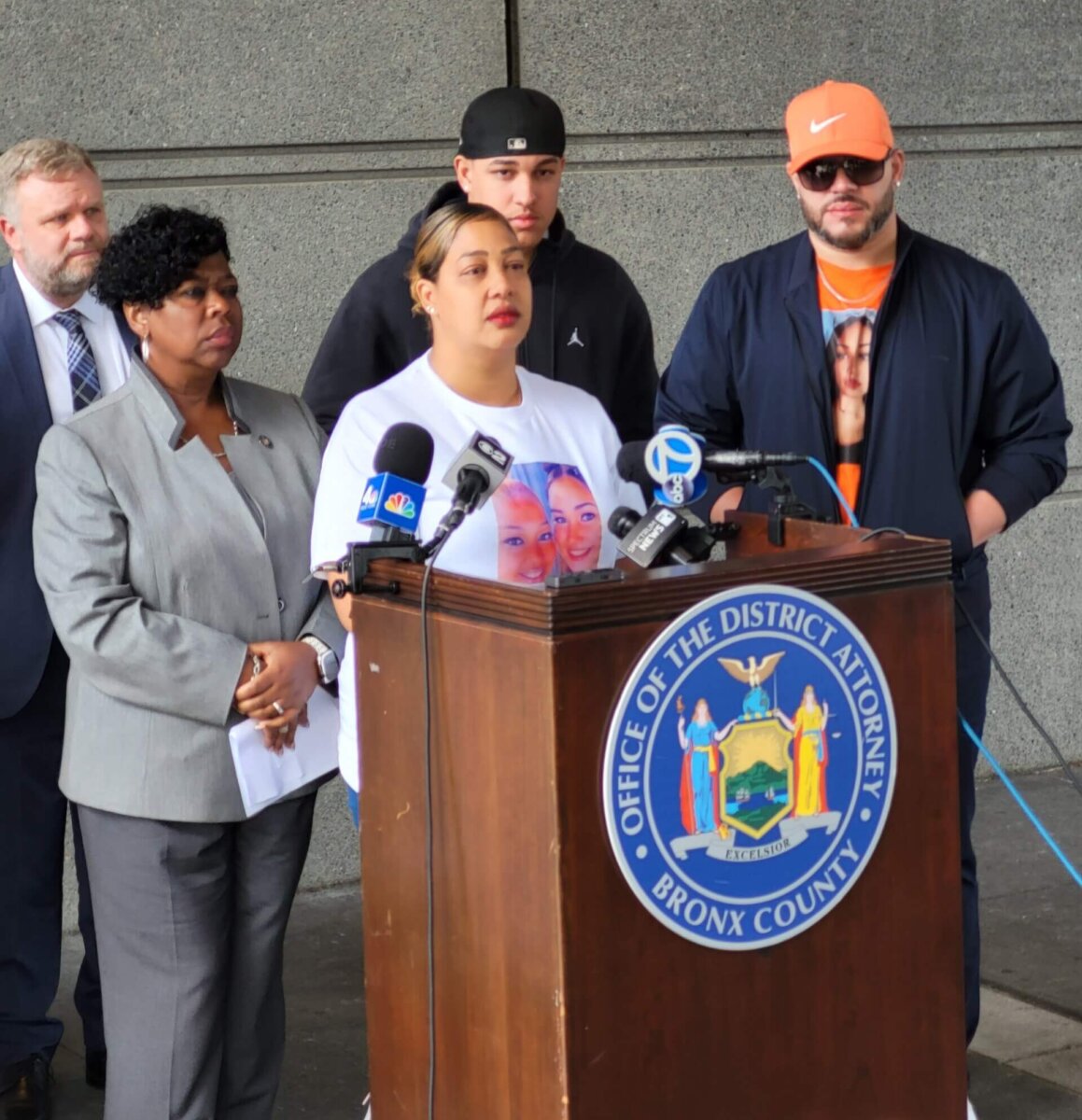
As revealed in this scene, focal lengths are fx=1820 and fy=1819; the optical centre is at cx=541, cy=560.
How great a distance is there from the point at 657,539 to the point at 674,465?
0.39ft

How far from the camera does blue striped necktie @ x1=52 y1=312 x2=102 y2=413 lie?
377 centimetres

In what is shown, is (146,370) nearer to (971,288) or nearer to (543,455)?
(543,455)

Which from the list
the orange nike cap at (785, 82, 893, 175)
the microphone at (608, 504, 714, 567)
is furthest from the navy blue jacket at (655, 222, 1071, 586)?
the microphone at (608, 504, 714, 567)

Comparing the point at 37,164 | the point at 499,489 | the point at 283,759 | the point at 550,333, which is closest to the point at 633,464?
the point at 499,489

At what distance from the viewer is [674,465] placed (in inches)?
102

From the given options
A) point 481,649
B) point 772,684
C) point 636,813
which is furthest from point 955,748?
point 481,649

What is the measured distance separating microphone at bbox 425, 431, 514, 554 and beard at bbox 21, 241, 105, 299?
156 centimetres

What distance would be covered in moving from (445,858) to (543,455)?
0.82 meters

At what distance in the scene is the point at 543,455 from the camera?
2.99 meters

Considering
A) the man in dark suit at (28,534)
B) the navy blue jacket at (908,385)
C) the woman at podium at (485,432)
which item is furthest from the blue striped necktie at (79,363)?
the navy blue jacket at (908,385)

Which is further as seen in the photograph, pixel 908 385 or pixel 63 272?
pixel 63 272

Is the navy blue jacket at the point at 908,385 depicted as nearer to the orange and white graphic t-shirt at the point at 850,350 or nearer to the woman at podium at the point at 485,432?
the orange and white graphic t-shirt at the point at 850,350

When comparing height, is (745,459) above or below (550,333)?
below

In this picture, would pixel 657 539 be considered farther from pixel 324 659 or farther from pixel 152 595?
pixel 152 595
